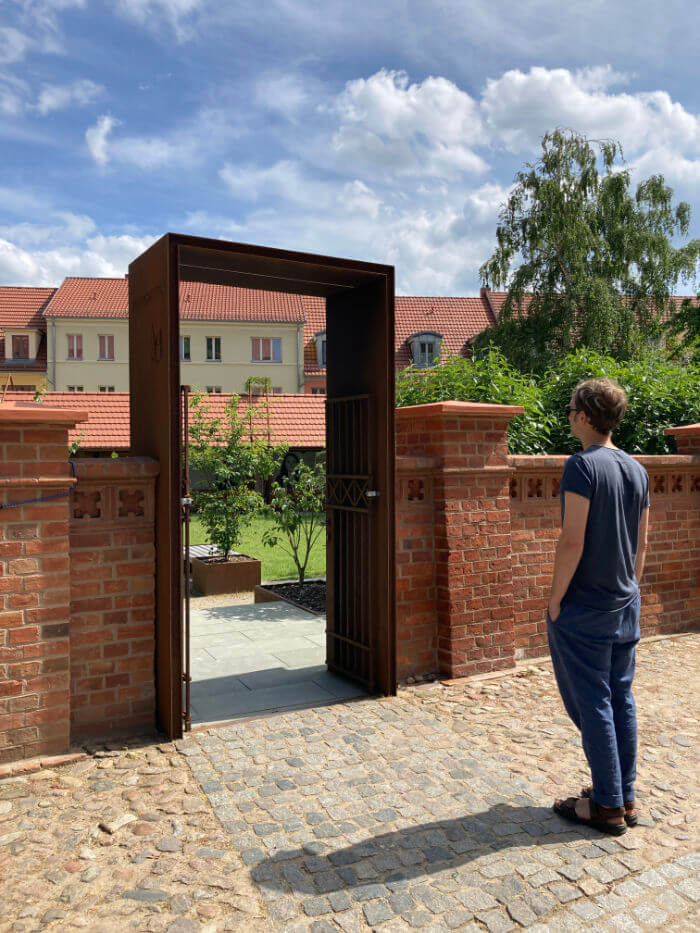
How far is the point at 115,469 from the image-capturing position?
4.27 meters

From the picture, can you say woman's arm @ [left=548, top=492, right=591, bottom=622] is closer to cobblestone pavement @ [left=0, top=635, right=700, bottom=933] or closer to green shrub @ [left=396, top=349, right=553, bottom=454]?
cobblestone pavement @ [left=0, top=635, right=700, bottom=933]

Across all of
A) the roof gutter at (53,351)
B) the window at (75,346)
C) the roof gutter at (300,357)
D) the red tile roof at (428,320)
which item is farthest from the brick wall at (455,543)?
the window at (75,346)

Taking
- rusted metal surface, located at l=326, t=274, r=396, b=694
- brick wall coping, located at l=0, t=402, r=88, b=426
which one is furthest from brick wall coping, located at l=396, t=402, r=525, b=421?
brick wall coping, located at l=0, t=402, r=88, b=426

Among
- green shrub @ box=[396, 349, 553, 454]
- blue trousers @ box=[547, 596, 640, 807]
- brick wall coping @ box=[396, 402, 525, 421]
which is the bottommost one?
blue trousers @ box=[547, 596, 640, 807]

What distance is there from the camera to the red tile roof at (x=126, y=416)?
71.1 feet

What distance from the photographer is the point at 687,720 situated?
182 inches

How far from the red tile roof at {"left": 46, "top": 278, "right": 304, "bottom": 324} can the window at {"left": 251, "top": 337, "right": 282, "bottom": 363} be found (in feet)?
3.33

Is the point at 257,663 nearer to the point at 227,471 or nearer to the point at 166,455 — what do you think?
the point at 166,455

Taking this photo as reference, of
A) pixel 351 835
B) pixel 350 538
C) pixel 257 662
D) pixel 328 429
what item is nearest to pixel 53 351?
pixel 257 662

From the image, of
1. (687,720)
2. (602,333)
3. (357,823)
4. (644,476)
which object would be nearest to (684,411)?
(687,720)

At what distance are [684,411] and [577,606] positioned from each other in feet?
18.3

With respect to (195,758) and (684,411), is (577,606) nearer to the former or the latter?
(195,758)

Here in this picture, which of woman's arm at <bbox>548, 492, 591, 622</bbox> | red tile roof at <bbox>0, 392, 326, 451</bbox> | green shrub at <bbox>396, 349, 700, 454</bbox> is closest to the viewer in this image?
woman's arm at <bbox>548, 492, 591, 622</bbox>

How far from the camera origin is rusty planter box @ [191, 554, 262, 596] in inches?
398
